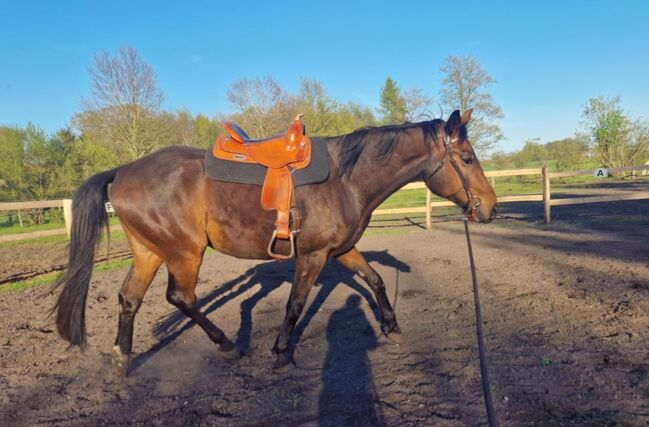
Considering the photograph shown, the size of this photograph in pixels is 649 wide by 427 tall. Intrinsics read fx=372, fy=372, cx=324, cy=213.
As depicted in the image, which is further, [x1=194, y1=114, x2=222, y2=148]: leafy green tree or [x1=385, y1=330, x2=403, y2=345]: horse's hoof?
[x1=194, y1=114, x2=222, y2=148]: leafy green tree

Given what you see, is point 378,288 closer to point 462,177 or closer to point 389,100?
point 462,177

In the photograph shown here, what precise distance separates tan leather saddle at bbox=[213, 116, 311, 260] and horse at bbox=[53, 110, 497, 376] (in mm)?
108

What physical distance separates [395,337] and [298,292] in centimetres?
113

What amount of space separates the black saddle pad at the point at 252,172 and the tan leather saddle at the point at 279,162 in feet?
A: 0.14

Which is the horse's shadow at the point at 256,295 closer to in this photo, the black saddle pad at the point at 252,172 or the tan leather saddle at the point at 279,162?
the tan leather saddle at the point at 279,162

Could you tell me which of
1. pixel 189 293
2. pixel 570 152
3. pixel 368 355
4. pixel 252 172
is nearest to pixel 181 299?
pixel 189 293

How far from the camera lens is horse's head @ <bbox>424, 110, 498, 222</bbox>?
3391 millimetres

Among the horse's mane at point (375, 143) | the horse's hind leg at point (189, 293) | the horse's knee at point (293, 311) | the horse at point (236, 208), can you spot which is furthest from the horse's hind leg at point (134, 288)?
the horse's mane at point (375, 143)

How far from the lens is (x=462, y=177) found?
3439 mm

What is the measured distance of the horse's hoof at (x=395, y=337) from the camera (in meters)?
3.68

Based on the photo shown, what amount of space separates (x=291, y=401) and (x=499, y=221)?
1057 centimetres

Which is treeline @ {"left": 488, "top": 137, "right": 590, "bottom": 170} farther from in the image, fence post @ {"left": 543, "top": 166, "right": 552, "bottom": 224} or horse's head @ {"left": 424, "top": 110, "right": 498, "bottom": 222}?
horse's head @ {"left": 424, "top": 110, "right": 498, "bottom": 222}

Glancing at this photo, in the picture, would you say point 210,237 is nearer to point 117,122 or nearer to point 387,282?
point 387,282

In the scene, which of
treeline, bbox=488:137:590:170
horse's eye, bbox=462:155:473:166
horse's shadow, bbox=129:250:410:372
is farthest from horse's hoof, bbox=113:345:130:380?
treeline, bbox=488:137:590:170
